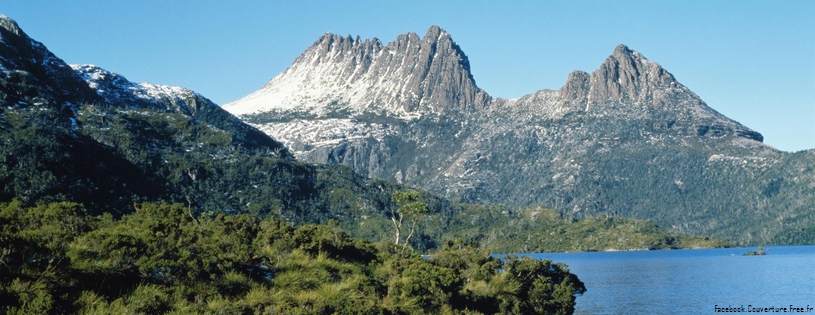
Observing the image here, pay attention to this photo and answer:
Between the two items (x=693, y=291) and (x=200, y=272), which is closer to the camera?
(x=200, y=272)

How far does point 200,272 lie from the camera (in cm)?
4116

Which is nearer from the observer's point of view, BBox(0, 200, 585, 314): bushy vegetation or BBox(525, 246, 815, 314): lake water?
BBox(0, 200, 585, 314): bushy vegetation

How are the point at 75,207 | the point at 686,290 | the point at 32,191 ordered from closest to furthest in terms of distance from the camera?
the point at 75,207 < the point at 686,290 < the point at 32,191

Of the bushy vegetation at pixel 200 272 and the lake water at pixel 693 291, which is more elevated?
the bushy vegetation at pixel 200 272

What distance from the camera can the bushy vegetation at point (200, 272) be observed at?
34594 mm

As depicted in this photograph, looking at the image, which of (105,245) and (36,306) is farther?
(105,245)

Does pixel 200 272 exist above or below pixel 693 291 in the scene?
above

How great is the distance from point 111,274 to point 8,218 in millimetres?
10811

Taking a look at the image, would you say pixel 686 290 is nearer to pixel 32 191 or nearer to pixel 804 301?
pixel 804 301

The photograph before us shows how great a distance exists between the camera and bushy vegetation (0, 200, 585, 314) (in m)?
34.6

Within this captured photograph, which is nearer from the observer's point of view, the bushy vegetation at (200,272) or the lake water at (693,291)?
the bushy vegetation at (200,272)

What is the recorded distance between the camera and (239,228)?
66250 millimetres

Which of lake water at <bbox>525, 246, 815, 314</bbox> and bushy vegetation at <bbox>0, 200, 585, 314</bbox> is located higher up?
bushy vegetation at <bbox>0, 200, 585, 314</bbox>

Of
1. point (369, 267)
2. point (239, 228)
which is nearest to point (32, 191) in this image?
point (239, 228)
